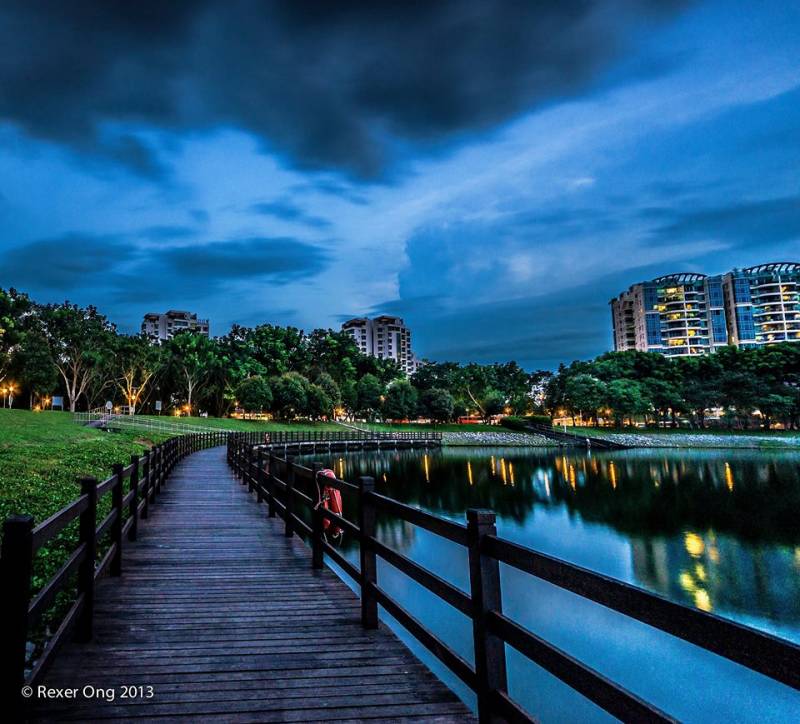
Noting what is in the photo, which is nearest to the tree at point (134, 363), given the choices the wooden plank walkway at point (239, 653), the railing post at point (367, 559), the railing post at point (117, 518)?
the railing post at point (117, 518)

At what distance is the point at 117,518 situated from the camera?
593 centimetres

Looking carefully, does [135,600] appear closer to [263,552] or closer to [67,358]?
[263,552]

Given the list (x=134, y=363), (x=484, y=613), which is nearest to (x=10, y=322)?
(x=134, y=363)

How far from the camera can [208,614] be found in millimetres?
5156

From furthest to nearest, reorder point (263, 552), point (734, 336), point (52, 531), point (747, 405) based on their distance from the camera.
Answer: point (734, 336)
point (747, 405)
point (263, 552)
point (52, 531)

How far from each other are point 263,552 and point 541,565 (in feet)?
20.6

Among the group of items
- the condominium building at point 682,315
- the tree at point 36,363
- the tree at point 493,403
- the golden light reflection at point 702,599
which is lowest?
the golden light reflection at point 702,599

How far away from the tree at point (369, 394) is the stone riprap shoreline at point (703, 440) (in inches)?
1315

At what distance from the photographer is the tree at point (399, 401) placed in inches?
3221

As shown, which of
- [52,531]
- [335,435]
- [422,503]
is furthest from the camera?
[335,435]

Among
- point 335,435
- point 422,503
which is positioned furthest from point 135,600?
point 335,435

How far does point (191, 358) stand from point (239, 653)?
66953mm

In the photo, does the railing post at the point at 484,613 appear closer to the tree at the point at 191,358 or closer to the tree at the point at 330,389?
the tree at the point at 330,389

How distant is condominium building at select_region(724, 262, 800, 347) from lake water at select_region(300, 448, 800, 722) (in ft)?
366
